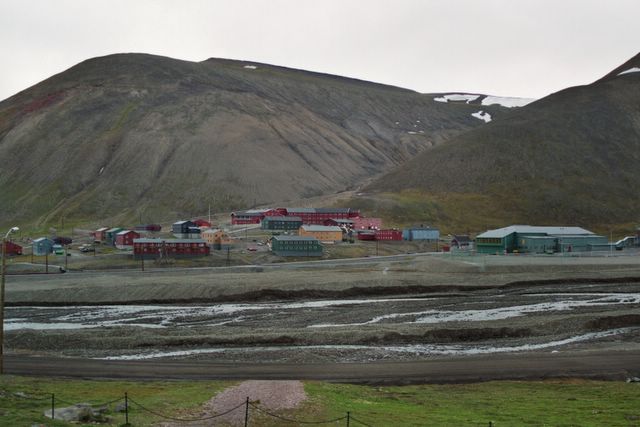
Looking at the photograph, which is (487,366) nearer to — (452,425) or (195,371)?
(452,425)

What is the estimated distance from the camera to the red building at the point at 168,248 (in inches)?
3802

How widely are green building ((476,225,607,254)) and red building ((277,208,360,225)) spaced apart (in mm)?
40142

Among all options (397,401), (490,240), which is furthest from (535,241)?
(397,401)

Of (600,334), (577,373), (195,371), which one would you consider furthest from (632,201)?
(195,371)

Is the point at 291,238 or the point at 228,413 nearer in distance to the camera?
the point at 228,413

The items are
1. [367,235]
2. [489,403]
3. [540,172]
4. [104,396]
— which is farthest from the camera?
[540,172]

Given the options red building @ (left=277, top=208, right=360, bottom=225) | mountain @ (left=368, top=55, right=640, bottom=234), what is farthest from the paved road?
mountain @ (left=368, top=55, right=640, bottom=234)

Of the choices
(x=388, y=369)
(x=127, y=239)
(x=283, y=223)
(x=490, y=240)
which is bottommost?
(x=388, y=369)

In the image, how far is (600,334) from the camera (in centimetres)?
4391

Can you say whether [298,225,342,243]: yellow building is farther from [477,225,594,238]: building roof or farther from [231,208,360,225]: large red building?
[477,225,594,238]: building roof

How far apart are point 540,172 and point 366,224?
64.8m

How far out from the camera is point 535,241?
103 m

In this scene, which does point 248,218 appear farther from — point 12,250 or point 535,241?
point 535,241

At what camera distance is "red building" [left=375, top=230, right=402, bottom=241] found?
123062mm
